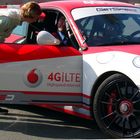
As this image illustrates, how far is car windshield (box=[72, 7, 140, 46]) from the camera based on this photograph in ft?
20.5

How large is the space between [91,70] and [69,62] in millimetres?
307

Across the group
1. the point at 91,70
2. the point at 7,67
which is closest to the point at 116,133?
the point at 91,70

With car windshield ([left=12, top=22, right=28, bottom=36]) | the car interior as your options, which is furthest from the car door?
car windshield ([left=12, top=22, right=28, bottom=36])

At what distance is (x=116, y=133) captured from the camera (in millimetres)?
5715

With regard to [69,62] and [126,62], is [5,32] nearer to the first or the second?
[69,62]

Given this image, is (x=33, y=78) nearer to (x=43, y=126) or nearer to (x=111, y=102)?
(x=43, y=126)

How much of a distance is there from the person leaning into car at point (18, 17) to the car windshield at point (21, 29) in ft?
0.98

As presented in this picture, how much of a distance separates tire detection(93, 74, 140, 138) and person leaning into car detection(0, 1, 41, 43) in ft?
4.68

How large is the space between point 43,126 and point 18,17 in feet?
4.88

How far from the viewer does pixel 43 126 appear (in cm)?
660

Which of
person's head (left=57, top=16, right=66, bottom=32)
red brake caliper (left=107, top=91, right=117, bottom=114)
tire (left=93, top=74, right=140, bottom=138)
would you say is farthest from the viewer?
person's head (left=57, top=16, right=66, bottom=32)

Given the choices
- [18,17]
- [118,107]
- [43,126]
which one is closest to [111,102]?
[118,107]

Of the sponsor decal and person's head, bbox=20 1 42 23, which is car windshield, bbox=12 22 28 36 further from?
the sponsor decal

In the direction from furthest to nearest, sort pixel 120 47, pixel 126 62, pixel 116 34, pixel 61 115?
pixel 61 115, pixel 116 34, pixel 120 47, pixel 126 62
